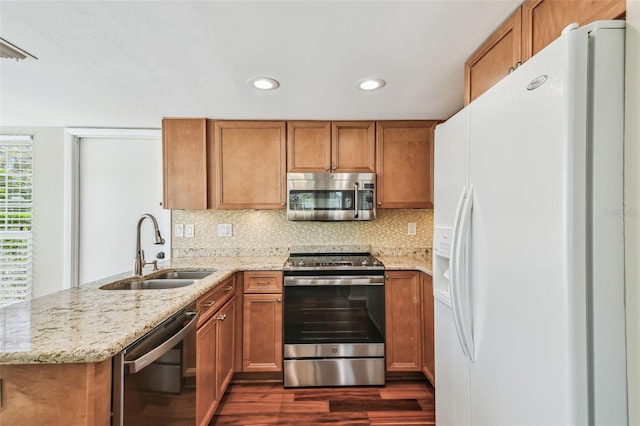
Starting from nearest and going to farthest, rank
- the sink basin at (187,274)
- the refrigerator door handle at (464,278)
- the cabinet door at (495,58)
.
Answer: the refrigerator door handle at (464,278), the cabinet door at (495,58), the sink basin at (187,274)

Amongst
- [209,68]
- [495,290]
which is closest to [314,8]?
[209,68]

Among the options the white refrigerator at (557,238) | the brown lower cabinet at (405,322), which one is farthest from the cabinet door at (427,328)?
the white refrigerator at (557,238)

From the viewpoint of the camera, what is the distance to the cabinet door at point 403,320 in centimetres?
226

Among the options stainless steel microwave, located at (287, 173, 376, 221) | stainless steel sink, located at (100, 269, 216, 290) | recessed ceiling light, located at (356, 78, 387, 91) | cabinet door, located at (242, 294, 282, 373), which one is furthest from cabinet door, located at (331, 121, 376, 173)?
stainless steel sink, located at (100, 269, 216, 290)

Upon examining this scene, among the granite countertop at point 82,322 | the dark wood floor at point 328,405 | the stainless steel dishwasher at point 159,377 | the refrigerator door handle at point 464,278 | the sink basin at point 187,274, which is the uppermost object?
the refrigerator door handle at point 464,278

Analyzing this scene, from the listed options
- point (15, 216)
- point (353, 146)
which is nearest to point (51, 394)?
point (353, 146)

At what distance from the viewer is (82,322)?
1.04m

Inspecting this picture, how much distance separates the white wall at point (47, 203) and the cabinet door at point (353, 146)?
8.79ft

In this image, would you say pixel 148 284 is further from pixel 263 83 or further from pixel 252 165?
pixel 263 83

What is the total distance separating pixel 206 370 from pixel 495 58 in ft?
7.30

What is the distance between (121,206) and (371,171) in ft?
8.16

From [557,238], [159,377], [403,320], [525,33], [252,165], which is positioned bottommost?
[403,320]

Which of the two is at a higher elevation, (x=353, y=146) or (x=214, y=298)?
(x=353, y=146)

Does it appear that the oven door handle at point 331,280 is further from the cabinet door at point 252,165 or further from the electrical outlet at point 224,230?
the electrical outlet at point 224,230
